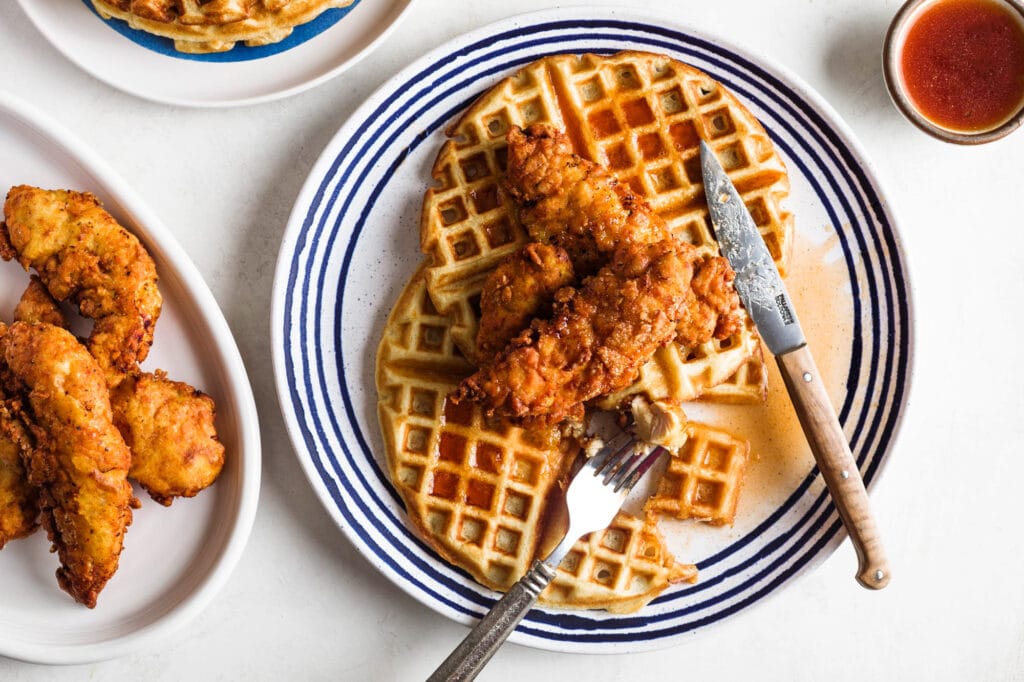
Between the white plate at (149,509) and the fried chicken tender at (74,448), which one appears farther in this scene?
the white plate at (149,509)

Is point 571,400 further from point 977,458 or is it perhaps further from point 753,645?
point 977,458

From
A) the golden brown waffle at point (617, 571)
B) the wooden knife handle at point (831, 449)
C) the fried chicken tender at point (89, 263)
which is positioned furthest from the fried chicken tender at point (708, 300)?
the fried chicken tender at point (89, 263)

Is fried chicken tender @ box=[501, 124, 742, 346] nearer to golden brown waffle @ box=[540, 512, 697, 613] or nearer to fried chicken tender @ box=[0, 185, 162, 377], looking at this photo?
golden brown waffle @ box=[540, 512, 697, 613]

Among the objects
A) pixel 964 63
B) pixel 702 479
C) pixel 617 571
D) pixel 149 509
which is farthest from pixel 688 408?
pixel 149 509

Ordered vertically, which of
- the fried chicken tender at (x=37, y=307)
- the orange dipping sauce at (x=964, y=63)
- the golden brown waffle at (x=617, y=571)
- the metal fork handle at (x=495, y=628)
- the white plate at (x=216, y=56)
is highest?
the orange dipping sauce at (x=964, y=63)

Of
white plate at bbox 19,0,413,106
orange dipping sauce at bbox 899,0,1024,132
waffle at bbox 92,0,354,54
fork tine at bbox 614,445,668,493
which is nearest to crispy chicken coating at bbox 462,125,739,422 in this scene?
fork tine at bbox 614,445,668,493

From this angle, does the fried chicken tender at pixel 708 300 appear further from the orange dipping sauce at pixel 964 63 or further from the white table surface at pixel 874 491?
the orange dipping sauce at pixel 964 63
